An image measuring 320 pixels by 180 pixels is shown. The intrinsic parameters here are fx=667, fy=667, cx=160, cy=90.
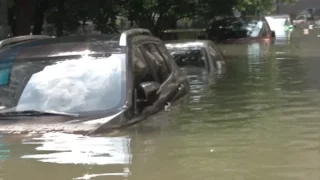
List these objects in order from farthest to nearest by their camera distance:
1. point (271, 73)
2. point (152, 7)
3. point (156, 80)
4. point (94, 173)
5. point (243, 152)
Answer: point (152, 7), point (271, 73), point (156, 80), point (243, 152), point (94, 173)

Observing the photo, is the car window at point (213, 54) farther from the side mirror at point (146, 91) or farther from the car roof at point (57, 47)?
the side mirror at point (146, 91)

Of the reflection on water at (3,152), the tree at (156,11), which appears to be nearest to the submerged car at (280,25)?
the tree at (156,11)

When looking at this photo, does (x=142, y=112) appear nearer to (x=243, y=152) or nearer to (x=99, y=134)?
(x=99, y=134)

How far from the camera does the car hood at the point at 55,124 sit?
19.0ft

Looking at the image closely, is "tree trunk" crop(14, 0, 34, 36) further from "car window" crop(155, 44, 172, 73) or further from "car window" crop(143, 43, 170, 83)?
"car window" crop(143, 43, 170, 83)

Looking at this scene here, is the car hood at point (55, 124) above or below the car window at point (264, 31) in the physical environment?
above

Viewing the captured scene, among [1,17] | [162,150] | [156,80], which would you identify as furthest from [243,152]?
[1,17]

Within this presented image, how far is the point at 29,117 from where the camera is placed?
6043 mm

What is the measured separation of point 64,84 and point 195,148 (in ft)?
4.86

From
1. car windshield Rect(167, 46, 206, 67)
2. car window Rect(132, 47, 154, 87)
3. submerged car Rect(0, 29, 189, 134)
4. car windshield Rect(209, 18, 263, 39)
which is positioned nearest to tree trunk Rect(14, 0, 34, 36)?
car windshield Rect(209, 18, 263, 39)

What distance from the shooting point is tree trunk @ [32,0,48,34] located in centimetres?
2362

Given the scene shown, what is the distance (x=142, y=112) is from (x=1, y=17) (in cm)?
1197

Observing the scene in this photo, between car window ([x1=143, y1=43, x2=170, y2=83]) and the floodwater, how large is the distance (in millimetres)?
423

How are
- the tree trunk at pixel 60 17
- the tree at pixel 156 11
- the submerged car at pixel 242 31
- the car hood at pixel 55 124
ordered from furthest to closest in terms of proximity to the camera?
1. the tree at pixel 156 11
2. the submerged car at pixel 242 31
3. the tree trunk at pixel 60 17
4. the car hood at pixel 55 124
